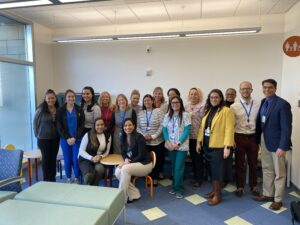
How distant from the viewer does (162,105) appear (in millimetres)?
3875

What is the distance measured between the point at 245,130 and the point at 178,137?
0.93 m

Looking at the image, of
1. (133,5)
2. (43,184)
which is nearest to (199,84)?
(133,5)

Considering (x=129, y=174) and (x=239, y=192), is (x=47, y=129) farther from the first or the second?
(x=239, y=192)

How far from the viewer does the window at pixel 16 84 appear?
4.39m

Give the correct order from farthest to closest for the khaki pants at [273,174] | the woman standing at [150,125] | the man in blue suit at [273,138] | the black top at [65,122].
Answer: the woman standing at [150,125], the black top at [65,122], the khaki pants at [273,174], the man in blue suit at [273,138]

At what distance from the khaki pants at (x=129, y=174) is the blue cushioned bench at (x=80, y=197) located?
1.78 ft

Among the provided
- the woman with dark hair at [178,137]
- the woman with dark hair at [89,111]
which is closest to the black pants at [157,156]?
the woman with dark hair at [178,137]

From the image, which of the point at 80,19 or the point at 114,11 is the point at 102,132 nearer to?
the point at 114,11

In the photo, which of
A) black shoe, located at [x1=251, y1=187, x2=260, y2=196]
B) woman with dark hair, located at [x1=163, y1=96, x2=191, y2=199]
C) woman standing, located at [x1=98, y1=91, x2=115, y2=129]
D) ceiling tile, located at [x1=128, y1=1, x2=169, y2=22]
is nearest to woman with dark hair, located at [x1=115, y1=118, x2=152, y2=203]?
woman with dark hair, located at [x1=163, y1=96, x2=191, y2=199]

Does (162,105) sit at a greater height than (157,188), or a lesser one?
greater

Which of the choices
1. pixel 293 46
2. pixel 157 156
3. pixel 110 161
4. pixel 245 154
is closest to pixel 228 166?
pixel 245 154

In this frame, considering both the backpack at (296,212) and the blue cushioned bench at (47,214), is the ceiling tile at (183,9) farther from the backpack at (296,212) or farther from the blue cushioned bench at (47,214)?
the blue cushioned bench at (47,214)

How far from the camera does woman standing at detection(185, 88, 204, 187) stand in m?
3.55

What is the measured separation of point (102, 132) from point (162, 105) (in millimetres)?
1101
